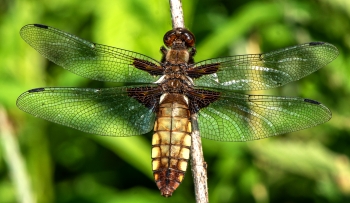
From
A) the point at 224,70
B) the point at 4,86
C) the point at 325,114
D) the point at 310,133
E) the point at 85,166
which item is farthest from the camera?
the point at 85,166

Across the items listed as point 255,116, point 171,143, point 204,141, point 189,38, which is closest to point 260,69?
point 255,116

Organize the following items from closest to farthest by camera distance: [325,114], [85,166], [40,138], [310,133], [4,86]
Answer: [325,114] → [4,86] → [40,138] → [310,133] → [85,166]

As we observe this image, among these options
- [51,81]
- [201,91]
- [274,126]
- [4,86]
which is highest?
[51,81]

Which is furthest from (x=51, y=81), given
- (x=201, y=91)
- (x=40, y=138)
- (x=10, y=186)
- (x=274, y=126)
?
(x=274, y=126)

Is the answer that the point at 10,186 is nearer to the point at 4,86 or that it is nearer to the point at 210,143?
the point at 4,86

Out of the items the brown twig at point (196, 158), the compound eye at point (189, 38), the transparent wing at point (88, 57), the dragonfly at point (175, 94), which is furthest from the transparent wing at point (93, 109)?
the compound eye at point (189, 38)

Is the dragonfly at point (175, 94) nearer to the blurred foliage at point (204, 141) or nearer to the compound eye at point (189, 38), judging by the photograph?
the compound eye at point (189, 38)

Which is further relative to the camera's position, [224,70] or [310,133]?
[310,133]

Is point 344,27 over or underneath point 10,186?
over
